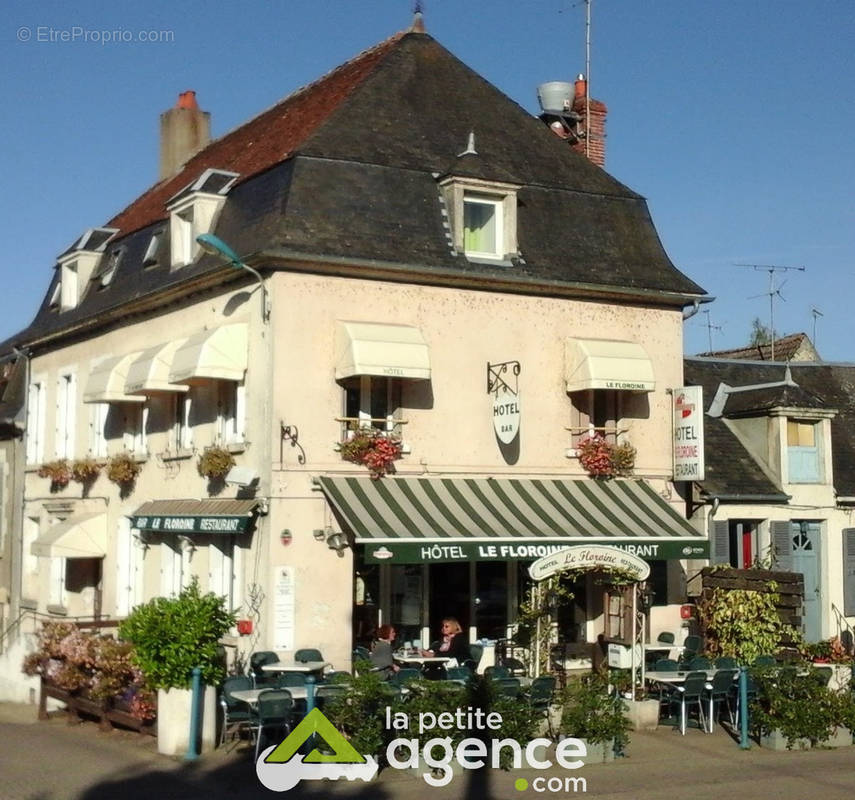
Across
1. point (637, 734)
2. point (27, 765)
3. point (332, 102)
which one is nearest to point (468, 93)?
point (332, 102)

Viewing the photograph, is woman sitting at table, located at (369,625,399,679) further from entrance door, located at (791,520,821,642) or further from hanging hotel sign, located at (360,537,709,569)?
entrance door, located at (791,520,821,642)

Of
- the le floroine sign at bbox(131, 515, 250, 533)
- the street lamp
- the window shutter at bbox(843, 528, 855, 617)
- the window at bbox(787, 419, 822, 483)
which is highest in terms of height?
the street lamp

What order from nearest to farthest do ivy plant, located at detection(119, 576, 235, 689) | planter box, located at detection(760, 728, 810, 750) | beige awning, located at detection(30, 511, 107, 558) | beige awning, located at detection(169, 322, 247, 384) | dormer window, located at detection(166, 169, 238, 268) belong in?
ivy plant, located at detection(119, 576, 235, 689) < planter box, located at detection(760, 728, 810, 750) < beige awning, located at detection(169, 322, 247, 384) < dormer window, located at detection(166, 169, 238, 268) < beige awning, located at detection(30, 511, 107, 558)

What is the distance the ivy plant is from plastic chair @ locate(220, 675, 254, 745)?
256 millimetres

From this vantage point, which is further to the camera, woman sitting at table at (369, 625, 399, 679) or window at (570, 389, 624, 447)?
window at (570, 389, 624, 447)

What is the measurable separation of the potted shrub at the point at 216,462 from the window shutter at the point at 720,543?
8206 millimetres

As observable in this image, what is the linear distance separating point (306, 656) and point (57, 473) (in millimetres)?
10044

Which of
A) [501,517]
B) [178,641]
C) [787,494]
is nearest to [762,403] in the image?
[787,494]

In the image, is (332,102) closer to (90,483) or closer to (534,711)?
(90,483)

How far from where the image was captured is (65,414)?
27.0 metres

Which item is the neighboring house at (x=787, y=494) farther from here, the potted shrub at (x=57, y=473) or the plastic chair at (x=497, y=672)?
the potted shrub at (x=57, y=473)

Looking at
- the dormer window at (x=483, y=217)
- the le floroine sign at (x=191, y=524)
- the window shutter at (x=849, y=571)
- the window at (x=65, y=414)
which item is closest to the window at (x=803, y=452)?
the window shutter at (x=849, y=571)

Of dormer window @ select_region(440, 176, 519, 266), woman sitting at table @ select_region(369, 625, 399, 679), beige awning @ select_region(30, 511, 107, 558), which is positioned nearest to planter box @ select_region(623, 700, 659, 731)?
woman sitting at table @ select_region(369, 625, 399, 679)

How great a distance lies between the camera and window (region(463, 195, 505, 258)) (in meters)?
20.9
